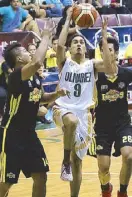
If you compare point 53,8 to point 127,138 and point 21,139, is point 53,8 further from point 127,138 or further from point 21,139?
point 21,139

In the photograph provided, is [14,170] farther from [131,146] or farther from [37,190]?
[131,146]

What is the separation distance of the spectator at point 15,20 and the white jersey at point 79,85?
7.20 m

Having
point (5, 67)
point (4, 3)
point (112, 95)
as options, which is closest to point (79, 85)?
point (112, 95)

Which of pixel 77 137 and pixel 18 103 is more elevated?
pixel 18 103

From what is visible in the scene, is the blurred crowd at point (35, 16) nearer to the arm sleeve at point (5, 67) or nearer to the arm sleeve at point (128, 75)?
the arm sleeve at point (5, 67)

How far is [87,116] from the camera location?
722 centimetres

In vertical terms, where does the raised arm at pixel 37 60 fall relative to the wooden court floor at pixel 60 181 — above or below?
above

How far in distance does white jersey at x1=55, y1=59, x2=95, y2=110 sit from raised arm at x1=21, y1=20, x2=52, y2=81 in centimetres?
116

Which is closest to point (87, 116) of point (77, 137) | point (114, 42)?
point (77, 137)

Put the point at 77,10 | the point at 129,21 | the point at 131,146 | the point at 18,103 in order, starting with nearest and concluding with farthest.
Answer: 1. the point at 18,103
2. the point at 131,146
3. the point at 77,10
4. the point at 129,21

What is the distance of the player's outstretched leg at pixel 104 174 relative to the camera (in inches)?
275

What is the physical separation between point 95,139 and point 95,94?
0.48m

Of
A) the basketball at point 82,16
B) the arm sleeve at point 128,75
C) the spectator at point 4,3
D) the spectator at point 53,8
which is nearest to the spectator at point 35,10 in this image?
the spectator at point 53,8

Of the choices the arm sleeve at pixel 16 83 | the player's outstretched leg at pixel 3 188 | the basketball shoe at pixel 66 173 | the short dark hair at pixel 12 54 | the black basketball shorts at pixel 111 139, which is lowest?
the basketball shoe at pixel 66 173
